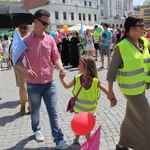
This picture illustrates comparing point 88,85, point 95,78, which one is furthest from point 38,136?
point 95,78

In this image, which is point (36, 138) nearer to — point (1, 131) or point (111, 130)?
point (1, 131)

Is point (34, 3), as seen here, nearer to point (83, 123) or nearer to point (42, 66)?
point (42, 66)

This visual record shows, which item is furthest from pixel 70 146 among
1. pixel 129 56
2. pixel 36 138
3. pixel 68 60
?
pixel 68 60

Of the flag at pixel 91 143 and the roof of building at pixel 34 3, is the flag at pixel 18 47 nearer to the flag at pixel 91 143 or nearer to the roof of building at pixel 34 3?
the flag at pixel 91 143

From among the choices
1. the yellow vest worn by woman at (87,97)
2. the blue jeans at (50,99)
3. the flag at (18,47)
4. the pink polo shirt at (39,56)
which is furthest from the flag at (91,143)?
the flag at (18,47)

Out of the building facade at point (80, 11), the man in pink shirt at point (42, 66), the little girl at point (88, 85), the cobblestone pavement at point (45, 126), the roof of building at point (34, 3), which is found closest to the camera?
the little girl at point (88, 85)

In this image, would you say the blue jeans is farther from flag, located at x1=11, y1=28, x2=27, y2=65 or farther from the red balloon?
the red balloon

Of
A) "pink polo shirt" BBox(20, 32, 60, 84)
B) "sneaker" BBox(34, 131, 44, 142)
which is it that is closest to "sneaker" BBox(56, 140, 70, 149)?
"sneaker" BBox(34, 131, 44, 142)

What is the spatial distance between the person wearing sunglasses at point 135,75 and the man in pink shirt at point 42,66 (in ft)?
3.10

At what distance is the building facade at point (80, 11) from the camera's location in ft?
207

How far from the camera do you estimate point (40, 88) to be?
148 inches

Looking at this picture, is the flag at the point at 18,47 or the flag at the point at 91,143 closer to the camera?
the flag at the point at 91,143

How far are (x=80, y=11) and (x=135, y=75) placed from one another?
228 feet

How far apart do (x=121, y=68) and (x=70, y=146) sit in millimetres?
1500
